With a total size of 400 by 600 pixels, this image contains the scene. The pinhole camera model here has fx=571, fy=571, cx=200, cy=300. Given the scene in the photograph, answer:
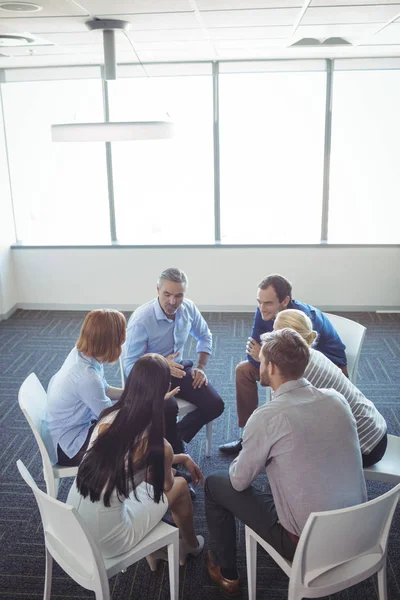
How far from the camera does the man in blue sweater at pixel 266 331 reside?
9.87 feet

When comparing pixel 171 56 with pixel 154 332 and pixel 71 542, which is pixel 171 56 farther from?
pixel 71 542

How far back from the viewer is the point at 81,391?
245 cm

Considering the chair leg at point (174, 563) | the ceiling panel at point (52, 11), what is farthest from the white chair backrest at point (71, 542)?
the ceiling panel at point (52, 11)

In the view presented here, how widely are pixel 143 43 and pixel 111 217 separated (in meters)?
2.06

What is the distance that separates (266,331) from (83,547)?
173 centimetres

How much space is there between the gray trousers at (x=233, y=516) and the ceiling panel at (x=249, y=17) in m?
2.58

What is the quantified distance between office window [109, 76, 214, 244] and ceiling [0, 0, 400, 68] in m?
0.36

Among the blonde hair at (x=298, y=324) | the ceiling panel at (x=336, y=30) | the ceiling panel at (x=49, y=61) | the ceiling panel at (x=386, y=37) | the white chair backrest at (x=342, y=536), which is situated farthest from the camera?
the ceiling panel at (x=49, y=61)

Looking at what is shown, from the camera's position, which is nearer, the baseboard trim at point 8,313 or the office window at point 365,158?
the office window at point 365,158

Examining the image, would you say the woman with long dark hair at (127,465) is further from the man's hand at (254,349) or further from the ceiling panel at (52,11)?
the ceiling panel at (52,11)

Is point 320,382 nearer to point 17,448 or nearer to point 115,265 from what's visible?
point 17,448

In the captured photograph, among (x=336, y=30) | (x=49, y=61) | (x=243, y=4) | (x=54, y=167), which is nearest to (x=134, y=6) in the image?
(x=243, y=4)

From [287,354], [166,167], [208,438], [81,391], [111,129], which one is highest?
[111,129]

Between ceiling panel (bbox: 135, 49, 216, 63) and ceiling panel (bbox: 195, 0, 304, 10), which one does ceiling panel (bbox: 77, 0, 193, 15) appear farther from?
ceiling panel (bbox: 135, 49, 216, 63)
